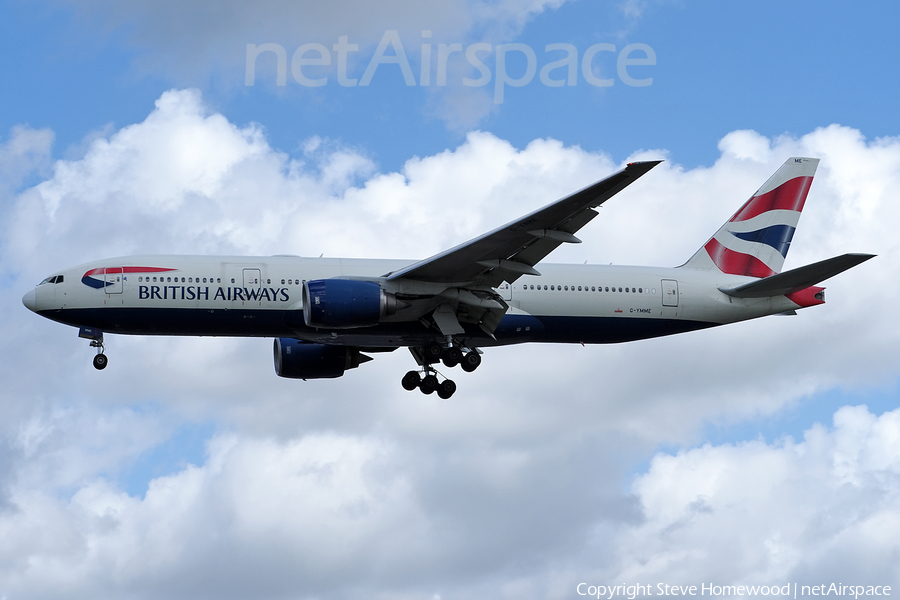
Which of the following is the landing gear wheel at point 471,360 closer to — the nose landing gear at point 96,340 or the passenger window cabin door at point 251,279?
the passenger window cabin door at point 251,279

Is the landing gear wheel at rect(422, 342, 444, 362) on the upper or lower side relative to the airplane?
lower

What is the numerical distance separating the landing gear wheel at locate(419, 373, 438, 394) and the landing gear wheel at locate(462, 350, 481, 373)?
159 centimetres

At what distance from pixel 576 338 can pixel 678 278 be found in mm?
4378

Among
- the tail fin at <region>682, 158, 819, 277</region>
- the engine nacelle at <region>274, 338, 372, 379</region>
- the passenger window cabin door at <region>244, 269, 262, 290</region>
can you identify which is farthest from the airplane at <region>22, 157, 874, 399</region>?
the engine nacelle at <region>274, 338, 372, 379</region>

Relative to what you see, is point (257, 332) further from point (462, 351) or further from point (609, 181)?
point (609, 181)

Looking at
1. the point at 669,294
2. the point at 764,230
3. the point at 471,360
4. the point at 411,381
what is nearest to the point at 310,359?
the point at 411,381

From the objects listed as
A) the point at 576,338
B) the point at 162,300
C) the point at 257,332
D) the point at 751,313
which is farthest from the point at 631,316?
the point at 162,300

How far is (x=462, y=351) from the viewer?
37.7 metres

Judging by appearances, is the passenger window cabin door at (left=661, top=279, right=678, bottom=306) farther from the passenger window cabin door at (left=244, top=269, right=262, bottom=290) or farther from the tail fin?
the passenger window cabin door at (left=244, top=269, right=262, bottom=290)

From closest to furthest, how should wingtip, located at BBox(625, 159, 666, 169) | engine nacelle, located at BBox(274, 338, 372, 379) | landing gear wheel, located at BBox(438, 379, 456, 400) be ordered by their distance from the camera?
wingtip, located at BBox(625, 159, 666, 169) → landing gear wheel, located at BBox(438, 379, 456, 400) → engine nacelle, located at BBox(274, 338, 372, 379)

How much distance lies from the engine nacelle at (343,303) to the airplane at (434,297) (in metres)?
0.04

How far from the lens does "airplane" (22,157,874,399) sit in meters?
34.0

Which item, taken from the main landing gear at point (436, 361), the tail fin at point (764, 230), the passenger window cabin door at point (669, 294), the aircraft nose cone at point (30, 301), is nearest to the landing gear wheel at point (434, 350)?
the main landing gear at point (436, 361)

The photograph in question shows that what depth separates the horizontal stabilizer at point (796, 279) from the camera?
3412cm
